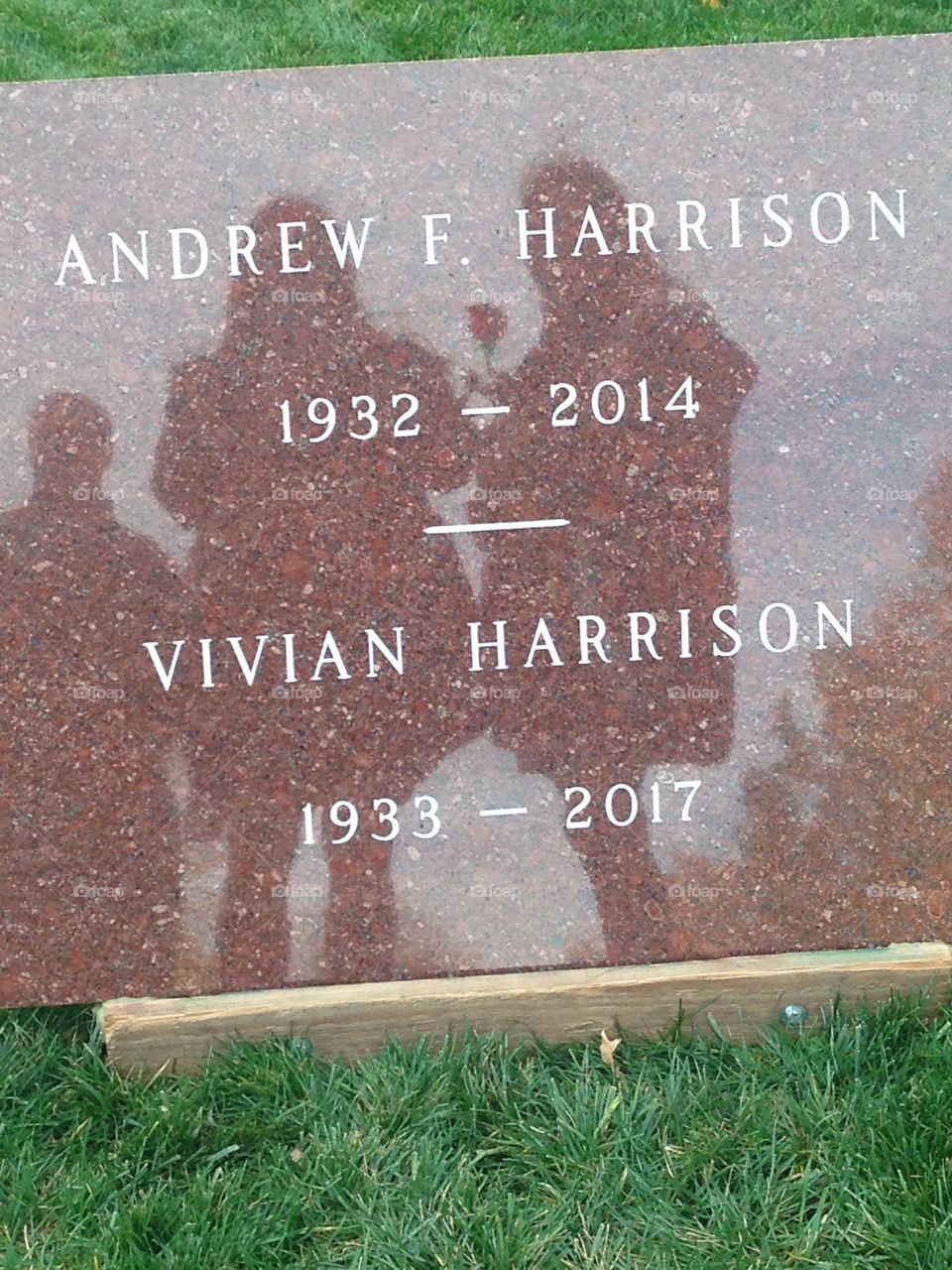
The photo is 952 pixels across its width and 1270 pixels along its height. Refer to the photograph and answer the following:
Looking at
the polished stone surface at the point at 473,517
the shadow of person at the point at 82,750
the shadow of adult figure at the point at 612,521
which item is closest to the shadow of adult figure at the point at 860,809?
the polished stone surface at the point at 473,517

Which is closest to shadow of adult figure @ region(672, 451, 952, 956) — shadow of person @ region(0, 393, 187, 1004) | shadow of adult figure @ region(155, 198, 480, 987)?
shadow of adult figure @ region(155, 198, 480, 987)

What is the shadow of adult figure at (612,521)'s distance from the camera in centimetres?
227

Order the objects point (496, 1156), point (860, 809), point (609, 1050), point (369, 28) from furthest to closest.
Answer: point (369, 28) < point (860, 809) < point (609, 1050) < point (496, 1156)

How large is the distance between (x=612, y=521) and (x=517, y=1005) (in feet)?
2.79

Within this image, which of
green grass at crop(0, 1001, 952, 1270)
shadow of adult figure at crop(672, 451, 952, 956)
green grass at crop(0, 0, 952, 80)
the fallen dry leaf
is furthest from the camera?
green grass at crop(0, 0, 952, 80)

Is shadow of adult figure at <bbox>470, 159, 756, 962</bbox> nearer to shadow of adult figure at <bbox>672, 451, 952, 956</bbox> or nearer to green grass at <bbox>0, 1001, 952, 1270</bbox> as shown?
shadow of adult figure at <bbox>672, 451, 952, 956</bbox>

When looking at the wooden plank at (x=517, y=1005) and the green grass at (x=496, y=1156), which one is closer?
the green grass at (x=496, y=1156)

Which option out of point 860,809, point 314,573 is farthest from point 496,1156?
point 314,573

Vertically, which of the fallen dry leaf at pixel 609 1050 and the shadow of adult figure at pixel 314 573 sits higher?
the shadow of adult figure at pixel 314 573

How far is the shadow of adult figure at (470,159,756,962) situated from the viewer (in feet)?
7.45

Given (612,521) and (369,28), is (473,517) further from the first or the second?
(369,28)

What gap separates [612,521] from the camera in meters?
2.31

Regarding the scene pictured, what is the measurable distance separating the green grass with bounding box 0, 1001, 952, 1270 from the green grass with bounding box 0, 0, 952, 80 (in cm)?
260

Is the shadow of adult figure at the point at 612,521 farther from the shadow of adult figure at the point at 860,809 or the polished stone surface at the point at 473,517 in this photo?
the shadow of adult figure at the point at 860,809
